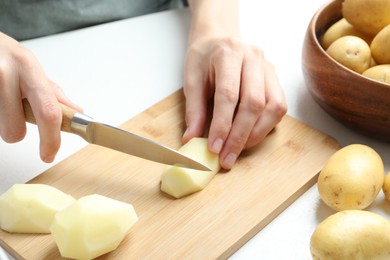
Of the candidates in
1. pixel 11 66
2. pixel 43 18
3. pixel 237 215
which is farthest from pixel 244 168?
pixel 43 18

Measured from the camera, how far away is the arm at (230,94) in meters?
1.10

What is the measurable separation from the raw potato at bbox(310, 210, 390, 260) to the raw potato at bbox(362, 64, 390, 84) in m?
0.31

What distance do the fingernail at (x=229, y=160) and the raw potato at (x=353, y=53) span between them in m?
0.28

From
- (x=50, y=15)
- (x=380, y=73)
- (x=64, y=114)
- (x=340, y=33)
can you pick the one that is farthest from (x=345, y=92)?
(x=50, y=15)

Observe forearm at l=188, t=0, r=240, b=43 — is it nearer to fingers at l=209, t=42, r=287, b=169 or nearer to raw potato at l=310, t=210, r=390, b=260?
fingers at l=209, t=42, r=287, b=169

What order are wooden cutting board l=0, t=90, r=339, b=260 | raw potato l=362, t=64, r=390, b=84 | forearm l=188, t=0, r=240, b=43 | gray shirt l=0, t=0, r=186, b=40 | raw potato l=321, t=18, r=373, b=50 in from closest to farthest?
wooden cutting board l=0, t=90, r=339, b=260, raw potato l=362, t=64, r=390, b=84, raw potato l=321, t=18, r=373, b=50, forearm l=188, t=0, r=240, b=43, gray shirt l=0, t=0, r=186, b=40

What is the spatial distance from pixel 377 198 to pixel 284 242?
0.66ft

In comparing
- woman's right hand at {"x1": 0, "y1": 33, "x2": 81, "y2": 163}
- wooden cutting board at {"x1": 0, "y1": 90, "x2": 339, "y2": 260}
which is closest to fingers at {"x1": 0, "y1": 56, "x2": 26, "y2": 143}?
woman's right hand at {"x1": 0, "y1": 33, "x2": 81, "y2": 163}

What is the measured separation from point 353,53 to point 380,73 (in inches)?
2.6

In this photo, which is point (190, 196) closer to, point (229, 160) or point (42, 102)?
point (229, 160)

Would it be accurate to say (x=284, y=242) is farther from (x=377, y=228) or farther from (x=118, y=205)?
(x=118, y=205)

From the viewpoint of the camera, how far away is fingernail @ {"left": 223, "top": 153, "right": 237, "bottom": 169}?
3.57 feet

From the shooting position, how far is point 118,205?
36.9 inches

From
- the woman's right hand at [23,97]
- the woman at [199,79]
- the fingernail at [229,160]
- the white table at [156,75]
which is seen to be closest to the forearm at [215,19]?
the woman at [199,79]
